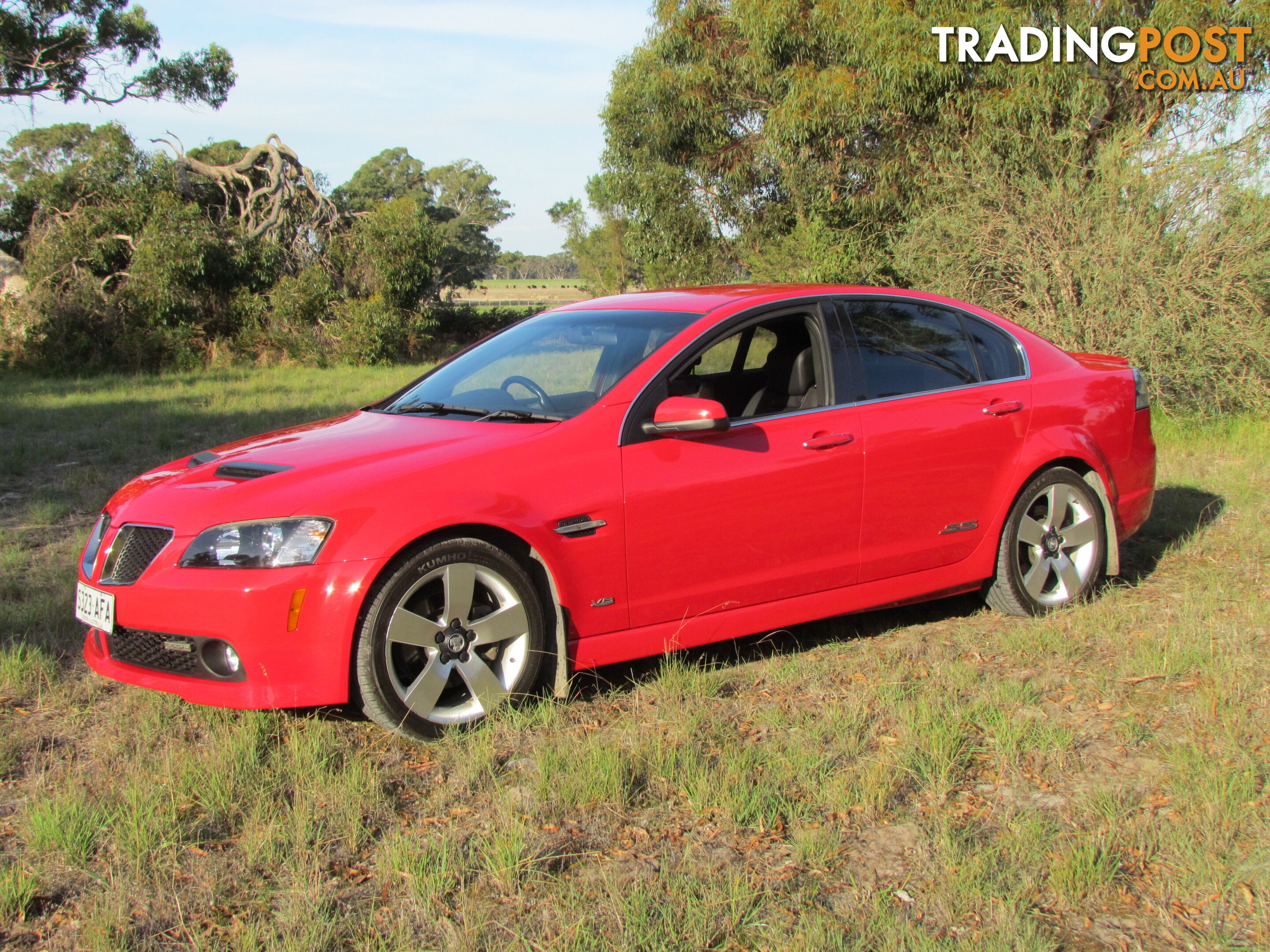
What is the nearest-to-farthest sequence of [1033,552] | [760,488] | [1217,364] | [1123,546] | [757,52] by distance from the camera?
[760,488] → [1033,552] → [1123,546] → [1217,364] → [757,52]

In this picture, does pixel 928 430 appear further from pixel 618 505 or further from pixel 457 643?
pixel 457 643

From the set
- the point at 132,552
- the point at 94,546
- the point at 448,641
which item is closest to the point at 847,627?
the point at 448,641

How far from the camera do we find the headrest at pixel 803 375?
4711mm

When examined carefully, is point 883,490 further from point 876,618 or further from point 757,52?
point 757,52

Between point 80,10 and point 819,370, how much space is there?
28060 millimetres

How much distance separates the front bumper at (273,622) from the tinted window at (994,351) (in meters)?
3.06

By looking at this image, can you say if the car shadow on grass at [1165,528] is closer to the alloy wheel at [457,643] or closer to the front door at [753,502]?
the front door at [753,502]

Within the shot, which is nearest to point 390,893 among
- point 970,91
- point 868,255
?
point 970,91

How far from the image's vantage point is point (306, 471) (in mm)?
3760

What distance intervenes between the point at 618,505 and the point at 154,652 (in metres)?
1.67

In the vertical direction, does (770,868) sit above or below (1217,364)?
below

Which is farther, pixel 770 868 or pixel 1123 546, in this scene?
pixel 1123 546

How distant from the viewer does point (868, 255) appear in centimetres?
2206

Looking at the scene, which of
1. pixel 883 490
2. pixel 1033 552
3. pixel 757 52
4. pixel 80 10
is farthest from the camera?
pixel 80 10
